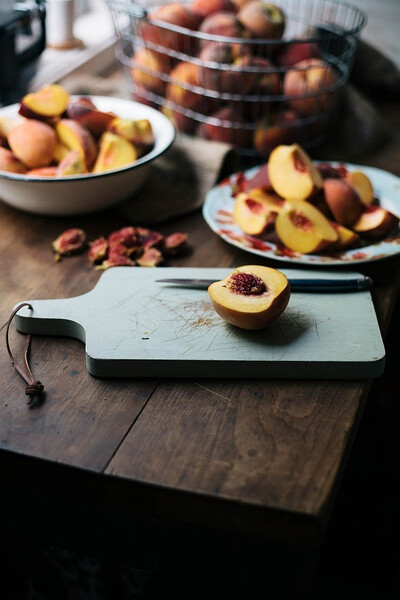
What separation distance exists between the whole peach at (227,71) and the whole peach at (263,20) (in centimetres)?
7

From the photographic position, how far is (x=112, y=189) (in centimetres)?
96

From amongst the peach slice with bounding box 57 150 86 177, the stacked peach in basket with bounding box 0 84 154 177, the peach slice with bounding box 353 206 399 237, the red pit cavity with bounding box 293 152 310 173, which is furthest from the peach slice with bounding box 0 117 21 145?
the peach slice with bounding box 353 206 399 237

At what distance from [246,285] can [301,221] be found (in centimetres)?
20

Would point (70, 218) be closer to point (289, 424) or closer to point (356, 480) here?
point (289, 424)

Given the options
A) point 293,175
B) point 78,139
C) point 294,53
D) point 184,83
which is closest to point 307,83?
point 294,53

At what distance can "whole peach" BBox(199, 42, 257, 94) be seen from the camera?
1.11m

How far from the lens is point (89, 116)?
3.21 feet

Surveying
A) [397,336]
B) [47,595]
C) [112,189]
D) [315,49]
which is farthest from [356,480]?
[315,49]

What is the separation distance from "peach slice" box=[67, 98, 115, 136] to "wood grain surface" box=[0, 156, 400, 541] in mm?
356

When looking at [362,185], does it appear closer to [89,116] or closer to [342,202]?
[342,202]

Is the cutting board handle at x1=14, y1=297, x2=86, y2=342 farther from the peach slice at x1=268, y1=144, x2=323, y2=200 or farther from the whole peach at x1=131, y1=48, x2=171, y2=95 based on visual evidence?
the whole peach at x1=131, y1=48, x2=171, y2=95

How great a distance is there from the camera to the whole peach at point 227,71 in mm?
1106

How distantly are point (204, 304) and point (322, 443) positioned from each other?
0.22m

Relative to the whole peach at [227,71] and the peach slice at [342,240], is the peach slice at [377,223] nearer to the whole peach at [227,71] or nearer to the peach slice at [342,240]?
the peach slice at [342,240]
